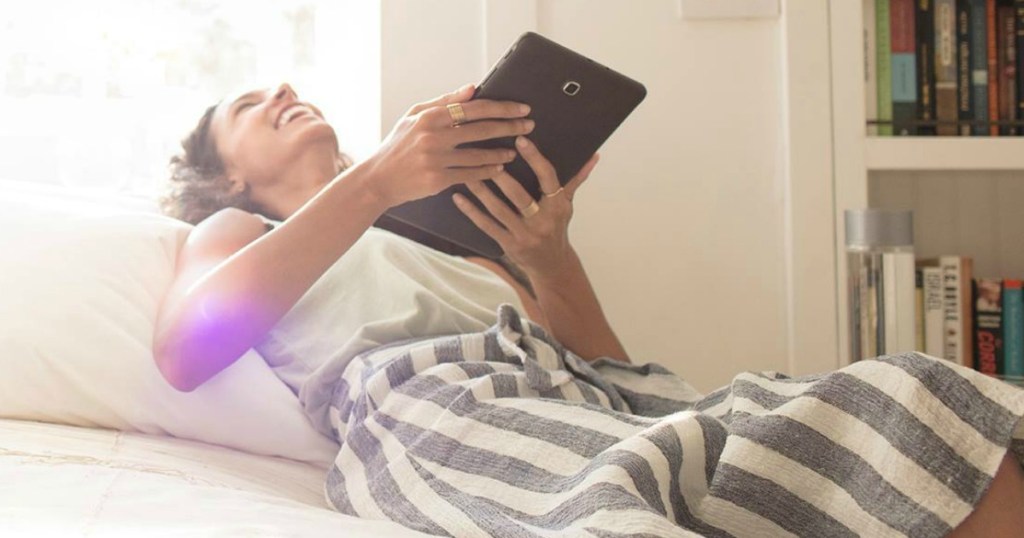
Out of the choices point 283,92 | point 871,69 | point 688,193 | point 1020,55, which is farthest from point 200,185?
point 1020,55

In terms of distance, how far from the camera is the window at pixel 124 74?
189 cm

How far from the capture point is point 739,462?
0.74 metres

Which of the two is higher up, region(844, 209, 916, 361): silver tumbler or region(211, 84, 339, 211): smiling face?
region(211, 84, 339, 211): smiling face

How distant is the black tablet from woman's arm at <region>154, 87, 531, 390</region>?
27 millimetres

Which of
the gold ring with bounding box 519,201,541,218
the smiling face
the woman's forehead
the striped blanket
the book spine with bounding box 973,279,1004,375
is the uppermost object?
the woman's forehead

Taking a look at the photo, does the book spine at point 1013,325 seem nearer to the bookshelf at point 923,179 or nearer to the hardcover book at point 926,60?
the bookshelf at point 923,179

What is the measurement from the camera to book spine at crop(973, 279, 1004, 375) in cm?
187

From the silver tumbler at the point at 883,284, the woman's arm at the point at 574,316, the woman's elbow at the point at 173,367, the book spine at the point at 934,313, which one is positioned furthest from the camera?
the book spine at the point at 934,313

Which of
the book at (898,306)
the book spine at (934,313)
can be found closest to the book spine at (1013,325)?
the book spine at (934,313)

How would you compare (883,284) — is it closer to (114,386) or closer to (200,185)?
(200,185)

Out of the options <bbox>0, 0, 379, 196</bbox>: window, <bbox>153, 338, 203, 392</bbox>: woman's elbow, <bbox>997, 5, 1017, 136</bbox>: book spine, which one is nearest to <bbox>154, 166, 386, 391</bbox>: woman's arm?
<bbox>153, 338, 203, 392</bbox>: woman's elbow

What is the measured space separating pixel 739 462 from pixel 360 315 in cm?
62

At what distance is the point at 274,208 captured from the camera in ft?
4.94

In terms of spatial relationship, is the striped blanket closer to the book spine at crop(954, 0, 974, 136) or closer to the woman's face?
the woman's face
